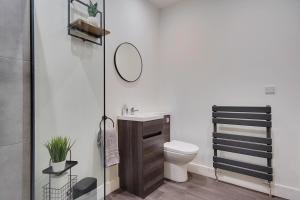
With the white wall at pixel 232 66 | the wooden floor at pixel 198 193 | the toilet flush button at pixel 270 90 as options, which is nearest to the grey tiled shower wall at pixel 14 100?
the wooden floor at pixel 198 193

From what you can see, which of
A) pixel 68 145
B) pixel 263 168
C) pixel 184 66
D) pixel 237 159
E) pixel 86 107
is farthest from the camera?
pixel 184 66

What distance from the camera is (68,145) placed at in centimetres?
142

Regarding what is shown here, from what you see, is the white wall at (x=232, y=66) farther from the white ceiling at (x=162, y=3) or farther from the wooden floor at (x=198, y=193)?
the wooden floor at (x=198, y=193)

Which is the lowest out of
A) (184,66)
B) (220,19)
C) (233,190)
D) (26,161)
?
(233,190)

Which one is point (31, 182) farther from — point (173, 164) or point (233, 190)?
point (233, 190)

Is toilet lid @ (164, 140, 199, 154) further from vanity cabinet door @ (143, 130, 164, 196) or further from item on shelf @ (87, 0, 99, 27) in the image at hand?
item on shelf @ (87, 0, 99, 27)

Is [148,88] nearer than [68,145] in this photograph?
No

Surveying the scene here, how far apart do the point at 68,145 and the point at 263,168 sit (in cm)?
212

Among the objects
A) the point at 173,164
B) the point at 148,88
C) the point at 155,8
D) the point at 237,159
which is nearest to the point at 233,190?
the point at 237,159

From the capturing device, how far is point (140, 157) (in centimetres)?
188

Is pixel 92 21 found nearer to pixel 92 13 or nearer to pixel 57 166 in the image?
pixel 92 13

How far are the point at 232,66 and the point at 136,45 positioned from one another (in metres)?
1.38

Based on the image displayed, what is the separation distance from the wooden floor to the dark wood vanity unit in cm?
9

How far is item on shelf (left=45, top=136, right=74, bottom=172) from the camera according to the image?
1.23 m
